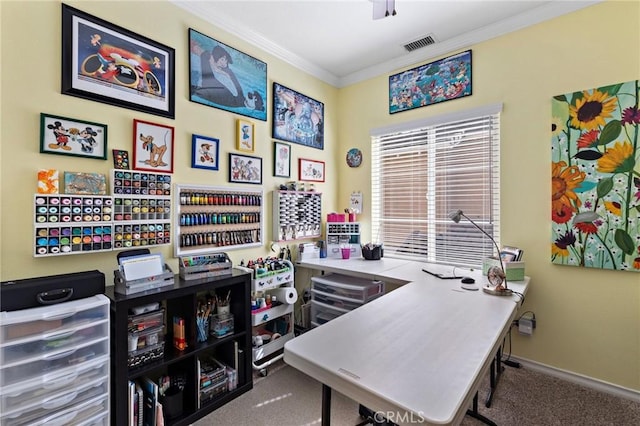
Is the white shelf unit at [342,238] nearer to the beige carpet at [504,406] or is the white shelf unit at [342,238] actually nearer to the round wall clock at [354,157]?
the round wall clock at [354,157]

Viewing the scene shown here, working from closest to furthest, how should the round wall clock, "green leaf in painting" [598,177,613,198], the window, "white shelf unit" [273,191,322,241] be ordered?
"green leaf in painting" [598,177,613,198], the window, "white shelf unit" [273,191,322,241], the round wall clock

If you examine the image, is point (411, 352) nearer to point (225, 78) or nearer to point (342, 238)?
point (342, 238)

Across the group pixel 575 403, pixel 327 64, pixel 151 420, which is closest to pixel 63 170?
pixel 151 420

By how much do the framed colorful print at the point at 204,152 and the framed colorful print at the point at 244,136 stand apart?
0.66 feet

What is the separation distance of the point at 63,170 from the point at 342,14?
2264mm

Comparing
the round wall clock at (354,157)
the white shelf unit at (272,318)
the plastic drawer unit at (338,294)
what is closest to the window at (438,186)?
the round wall clock at (354,157)

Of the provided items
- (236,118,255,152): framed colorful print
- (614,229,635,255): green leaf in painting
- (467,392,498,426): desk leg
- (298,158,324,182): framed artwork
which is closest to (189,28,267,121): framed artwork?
(236,118,255,152): framed colorful print

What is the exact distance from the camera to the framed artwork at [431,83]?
268cm

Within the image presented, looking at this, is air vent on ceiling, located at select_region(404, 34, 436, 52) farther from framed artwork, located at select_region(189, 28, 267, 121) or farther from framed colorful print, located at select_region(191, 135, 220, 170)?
framed colorful print, located at select_region(191, 135, 220, 170)

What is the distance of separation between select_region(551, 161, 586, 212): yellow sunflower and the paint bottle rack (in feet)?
7.91

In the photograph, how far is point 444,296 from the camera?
1772 millimetres

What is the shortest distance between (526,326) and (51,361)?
3074 millimetres

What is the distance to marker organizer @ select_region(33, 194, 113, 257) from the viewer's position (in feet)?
4.97

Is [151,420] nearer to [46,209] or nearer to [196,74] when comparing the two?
[46,209]
